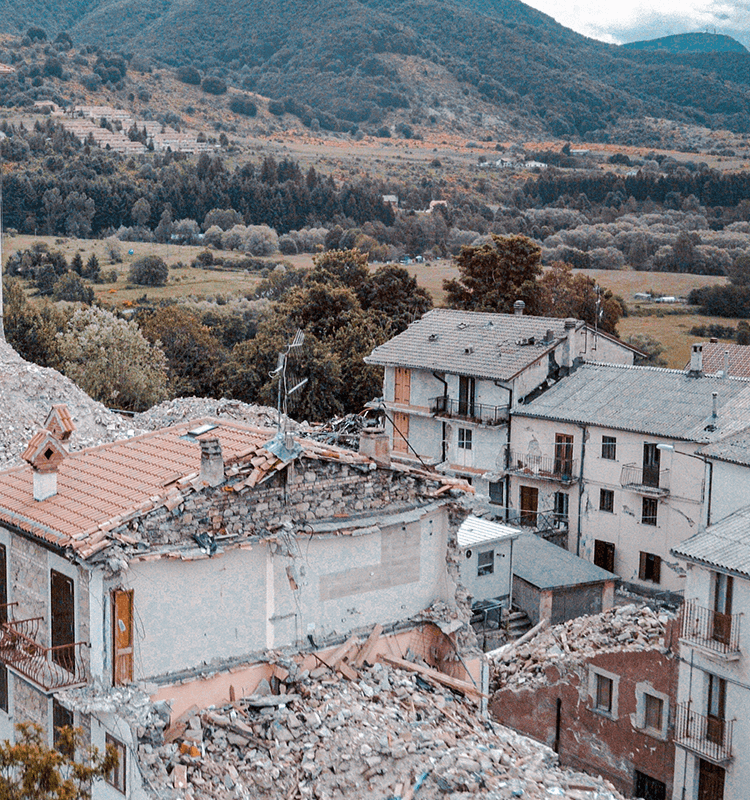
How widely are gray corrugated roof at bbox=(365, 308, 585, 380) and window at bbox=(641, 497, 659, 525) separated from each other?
738 cm

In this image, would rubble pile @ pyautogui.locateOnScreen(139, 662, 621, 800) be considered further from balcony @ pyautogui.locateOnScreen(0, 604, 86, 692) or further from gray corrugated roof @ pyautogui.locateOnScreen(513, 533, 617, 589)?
gray corrugated roof @ pyautogui.locateOnScreen(513, 533, 617, 589)

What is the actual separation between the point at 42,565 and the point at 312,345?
39.9m

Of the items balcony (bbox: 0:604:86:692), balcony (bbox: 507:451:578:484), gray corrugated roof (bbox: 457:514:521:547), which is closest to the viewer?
balcony (bbox: 0:604:86:692)

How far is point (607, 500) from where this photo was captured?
38344 mm

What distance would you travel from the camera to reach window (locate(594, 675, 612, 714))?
2317 cm

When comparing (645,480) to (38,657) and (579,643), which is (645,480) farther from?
(38,657)

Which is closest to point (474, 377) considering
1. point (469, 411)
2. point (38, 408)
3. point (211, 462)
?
point (469, 411)

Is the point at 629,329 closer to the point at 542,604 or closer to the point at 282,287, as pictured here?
the point at 282,287

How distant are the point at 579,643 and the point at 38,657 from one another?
12.6m

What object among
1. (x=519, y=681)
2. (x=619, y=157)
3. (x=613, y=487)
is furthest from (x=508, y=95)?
(x=519, y=681)

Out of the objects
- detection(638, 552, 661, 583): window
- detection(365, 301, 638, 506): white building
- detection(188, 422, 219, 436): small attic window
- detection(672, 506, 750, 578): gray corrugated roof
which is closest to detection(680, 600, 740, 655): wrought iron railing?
detection(672, 506, 750, 578): gray corrugated roof

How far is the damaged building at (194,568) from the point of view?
14812 millimetres

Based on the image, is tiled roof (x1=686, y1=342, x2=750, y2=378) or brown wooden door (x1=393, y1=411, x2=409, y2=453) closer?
brown wooden door (x1=393, y1=411, x2=409, y2=453)

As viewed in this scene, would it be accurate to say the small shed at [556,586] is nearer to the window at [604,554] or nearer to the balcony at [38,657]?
the window at [604,554]
